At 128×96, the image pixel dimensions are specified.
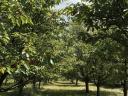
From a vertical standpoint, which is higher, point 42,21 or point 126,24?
point 42,21

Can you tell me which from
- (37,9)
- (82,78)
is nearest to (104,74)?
(82,78)

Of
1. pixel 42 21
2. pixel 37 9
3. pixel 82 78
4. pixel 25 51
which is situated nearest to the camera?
pixel 25 51

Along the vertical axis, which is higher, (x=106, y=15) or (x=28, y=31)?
(x=28, y=31)

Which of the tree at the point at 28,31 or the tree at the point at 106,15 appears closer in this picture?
the tree at the point at 106,15

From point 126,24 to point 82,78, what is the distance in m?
60.3

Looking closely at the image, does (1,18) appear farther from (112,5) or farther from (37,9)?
(37,9)

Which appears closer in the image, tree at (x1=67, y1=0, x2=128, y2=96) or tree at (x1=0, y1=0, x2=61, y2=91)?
tree at (x1=67, y1=0, x2=128, y2=96)

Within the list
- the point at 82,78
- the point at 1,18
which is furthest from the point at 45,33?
the point at 82,78

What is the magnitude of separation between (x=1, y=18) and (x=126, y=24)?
11.1 feet

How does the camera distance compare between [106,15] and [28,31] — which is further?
[28,31]

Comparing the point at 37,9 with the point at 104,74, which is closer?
the point at 37,9

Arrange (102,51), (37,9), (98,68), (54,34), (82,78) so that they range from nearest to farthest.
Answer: (102,51) < (37,9) < (54,34) < (98,68) < (82,78)

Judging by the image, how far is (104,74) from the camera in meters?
53.0

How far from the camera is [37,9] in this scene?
20109 mm
